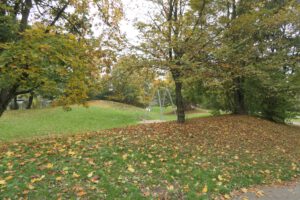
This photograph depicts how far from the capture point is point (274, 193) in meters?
4.32

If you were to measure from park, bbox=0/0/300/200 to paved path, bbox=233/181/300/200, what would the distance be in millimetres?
21

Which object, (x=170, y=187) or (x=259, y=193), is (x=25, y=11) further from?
(x=259, y=193)

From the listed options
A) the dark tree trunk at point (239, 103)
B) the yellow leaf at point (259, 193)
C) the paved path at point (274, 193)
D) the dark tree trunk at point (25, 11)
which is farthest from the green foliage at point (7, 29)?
the dark tree trunk at point (239, 103)

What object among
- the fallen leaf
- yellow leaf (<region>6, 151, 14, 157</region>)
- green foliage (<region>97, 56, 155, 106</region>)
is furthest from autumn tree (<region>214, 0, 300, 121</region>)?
yellow leaf (<region>6, 151, 14, 157</region>)

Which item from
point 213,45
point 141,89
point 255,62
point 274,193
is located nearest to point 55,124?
point 141,89

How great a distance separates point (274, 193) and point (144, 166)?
7.96 feet

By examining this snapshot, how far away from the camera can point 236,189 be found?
432 centimetres

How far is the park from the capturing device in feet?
13.3

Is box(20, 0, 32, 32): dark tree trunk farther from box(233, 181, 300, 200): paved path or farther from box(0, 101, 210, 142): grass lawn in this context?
box(233, 181, 300, 200): paved path

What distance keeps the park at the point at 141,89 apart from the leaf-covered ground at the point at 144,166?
0.02m

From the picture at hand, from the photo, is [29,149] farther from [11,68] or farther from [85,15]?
[85,15]

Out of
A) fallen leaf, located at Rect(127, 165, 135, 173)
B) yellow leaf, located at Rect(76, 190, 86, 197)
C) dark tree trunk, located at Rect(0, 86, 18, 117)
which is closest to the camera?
yellow leaf, located at Rect(76, 190, 86, 197)

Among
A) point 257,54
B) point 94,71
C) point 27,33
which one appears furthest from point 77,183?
point 257,54

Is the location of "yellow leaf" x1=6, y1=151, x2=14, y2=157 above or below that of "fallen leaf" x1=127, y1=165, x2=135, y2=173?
above
